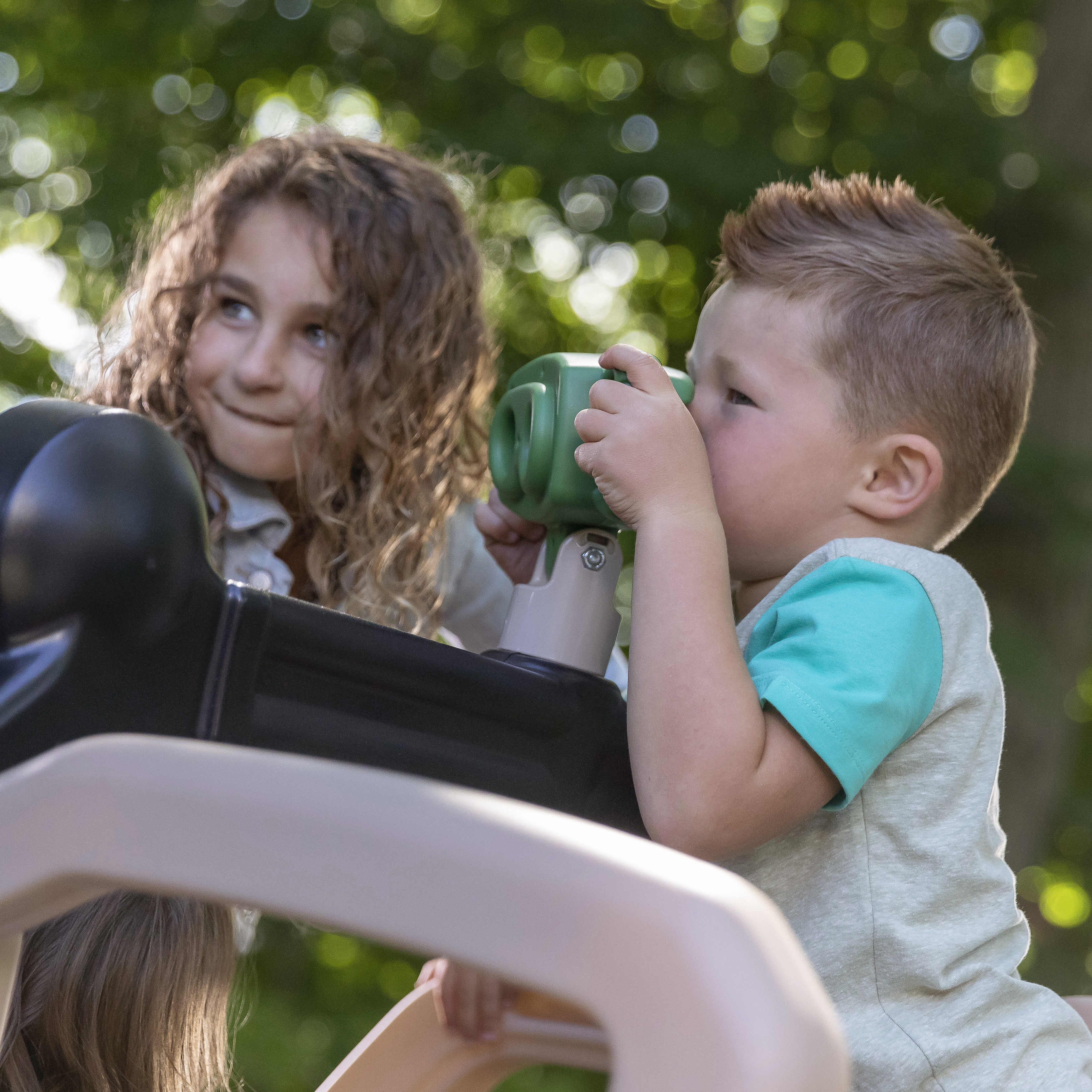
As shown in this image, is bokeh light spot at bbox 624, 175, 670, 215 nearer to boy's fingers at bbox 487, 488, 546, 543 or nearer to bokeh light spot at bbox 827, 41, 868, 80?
bokeh light spot at bbox 827, 41, 868, 80

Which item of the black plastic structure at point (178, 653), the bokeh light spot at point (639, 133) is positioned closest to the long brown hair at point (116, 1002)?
the black plastic structure at point (178, 653)

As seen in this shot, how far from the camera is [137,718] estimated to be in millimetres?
827

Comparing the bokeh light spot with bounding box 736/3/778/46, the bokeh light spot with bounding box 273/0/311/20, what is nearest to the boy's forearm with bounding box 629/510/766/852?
the bokeh light spot with bounding box 273/0/311/20

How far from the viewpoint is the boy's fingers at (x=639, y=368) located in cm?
111

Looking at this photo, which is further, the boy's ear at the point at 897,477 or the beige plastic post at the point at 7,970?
the boy's ear at the point at 897,477

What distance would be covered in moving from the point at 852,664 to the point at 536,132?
9.72 ft

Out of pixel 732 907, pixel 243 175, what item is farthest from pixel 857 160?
pixel 732 907

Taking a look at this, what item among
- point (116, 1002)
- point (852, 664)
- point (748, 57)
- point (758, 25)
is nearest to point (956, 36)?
point (758, 25)

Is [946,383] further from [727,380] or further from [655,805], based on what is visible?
[655,805]

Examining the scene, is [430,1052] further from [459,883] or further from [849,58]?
[849,58]

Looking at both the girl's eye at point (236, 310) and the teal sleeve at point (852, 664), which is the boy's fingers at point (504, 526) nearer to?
the teal sleeve at point (852, 664)

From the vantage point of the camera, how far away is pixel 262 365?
5.48 ft

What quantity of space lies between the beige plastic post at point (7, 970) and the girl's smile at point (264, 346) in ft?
3.64

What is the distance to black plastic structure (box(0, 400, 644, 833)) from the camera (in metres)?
0.79
